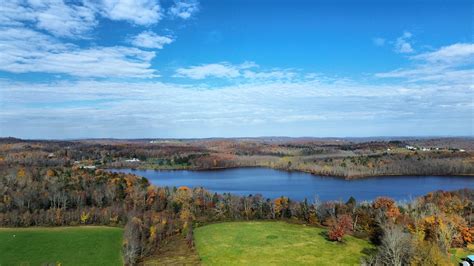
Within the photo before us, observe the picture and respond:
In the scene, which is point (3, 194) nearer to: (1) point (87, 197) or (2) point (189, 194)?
(1) point (87, 197)

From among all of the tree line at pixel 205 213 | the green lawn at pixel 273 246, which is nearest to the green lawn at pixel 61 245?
the tree line at pixel 205 213

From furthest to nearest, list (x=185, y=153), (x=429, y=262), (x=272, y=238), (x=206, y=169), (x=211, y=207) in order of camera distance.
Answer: (x=185, y=153)
(x=206, y=169)
(x=211, y=207)
(x=272, y=238)
(x=429, y=262)

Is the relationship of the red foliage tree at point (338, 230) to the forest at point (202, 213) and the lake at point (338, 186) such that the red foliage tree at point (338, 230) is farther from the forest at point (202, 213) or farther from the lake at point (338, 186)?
the lake at point (338, 186)

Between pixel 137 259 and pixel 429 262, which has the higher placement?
pixel 429 262

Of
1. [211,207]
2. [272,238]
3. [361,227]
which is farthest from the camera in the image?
[211,207]

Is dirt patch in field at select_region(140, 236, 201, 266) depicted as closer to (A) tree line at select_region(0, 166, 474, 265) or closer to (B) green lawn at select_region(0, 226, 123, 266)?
(A) tree line at select_region(0, 166, 474, 265)

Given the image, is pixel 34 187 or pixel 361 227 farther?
pixel 34 187

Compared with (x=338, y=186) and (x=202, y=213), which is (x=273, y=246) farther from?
(x=338, y=186)

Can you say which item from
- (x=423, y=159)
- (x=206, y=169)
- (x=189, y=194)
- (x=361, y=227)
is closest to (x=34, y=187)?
(x=189, y=194)
